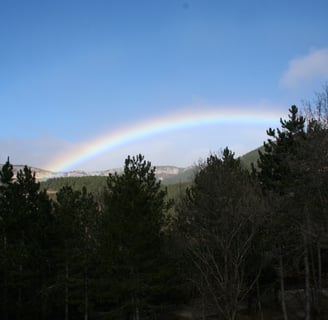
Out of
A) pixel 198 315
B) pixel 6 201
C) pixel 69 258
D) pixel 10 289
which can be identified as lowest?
pixel 198 315

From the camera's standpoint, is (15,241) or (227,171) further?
(15,241)

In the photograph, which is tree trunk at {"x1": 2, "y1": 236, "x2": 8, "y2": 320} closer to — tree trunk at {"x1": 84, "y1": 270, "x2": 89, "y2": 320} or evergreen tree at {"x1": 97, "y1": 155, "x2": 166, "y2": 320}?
tree trunk at {"x1": 84, "y1": 270, "x2": 89, "y2": 320}

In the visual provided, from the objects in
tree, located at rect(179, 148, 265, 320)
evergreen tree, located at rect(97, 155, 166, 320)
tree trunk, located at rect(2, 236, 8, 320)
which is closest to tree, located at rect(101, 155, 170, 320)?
evergreen tree, located at rect(97, 155, 166, 320)

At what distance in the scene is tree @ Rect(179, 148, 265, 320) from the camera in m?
20.1

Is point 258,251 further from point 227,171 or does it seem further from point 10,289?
point 10,289

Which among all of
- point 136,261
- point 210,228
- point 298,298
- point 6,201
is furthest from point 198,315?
point 6,201

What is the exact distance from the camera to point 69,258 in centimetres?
2892

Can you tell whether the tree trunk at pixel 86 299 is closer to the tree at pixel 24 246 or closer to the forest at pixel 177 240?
the forest at pixel 177 240

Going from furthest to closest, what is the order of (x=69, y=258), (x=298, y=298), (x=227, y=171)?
1. (x=298, y=298)
2. (x=69, y=258)
3. (x=227, y=171)

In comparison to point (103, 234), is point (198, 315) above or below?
below

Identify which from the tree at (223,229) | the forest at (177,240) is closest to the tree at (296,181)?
the forest at (177,240)

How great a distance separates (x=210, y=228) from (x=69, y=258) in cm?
1159

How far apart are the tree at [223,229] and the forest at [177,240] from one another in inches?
2.9

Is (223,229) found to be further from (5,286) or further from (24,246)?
(5,286)
